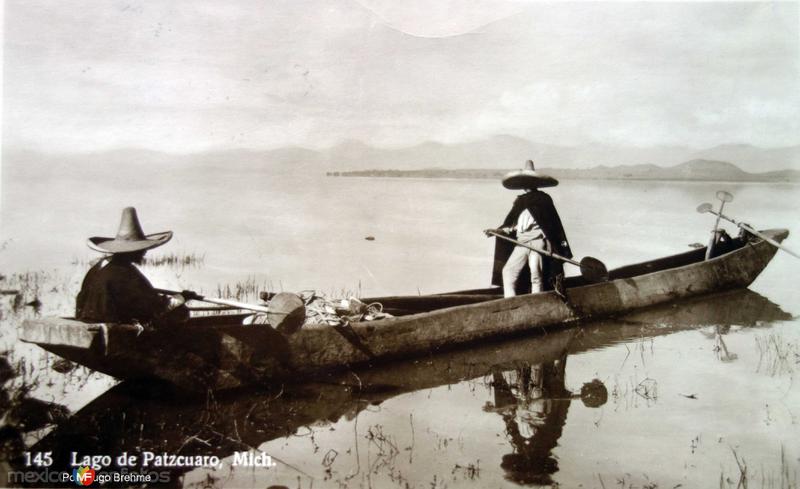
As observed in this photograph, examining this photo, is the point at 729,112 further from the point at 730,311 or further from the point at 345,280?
the point at 345,280

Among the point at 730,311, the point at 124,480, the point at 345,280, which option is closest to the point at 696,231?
the point at 730,311

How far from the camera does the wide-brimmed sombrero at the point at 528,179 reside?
16.1ft

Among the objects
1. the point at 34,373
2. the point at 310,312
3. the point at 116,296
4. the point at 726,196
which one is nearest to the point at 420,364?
the point at 310,312

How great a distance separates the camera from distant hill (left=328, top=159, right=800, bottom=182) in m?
5.39

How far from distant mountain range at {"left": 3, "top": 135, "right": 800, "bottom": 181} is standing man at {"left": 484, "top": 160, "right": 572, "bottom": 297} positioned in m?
0.56

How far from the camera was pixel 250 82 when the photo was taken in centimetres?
485

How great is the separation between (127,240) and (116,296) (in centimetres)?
35

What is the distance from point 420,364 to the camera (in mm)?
4090

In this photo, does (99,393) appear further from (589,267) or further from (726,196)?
(726,196)

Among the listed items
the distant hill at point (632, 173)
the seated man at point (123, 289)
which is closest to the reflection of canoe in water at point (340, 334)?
the seated man at point (123, 289)

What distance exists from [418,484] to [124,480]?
1.48 meters

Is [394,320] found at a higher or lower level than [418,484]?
higher

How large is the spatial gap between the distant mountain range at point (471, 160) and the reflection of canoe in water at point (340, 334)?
105 cm

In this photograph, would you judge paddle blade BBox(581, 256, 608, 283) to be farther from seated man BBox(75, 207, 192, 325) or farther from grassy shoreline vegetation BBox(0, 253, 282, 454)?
grassy shoreline vegetation BBox(0, 253, 282, 454)
